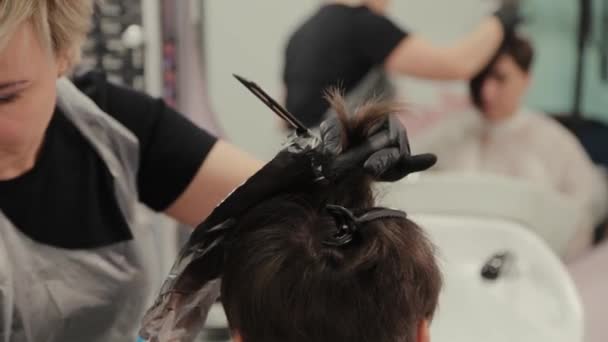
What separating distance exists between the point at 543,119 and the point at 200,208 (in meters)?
1.03

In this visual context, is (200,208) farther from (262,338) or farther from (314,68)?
(314,68)

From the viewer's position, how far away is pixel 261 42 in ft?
5.70

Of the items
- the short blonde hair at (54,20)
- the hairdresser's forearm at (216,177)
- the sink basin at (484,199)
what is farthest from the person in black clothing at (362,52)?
the short blonde hair at (54,20)

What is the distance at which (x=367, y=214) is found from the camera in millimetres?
→ 712

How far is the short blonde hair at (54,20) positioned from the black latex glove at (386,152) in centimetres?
27

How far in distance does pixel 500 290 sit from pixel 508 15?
0.58 metres

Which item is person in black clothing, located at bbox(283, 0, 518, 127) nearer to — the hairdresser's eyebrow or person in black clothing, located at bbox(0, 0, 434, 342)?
person in black clothing, located at bbox(0, 0, 434, 342)

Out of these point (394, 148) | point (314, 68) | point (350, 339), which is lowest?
point (314, 68)

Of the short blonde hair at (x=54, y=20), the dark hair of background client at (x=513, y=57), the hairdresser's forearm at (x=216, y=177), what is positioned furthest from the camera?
the dark hair of background client at (x=513, y=57)

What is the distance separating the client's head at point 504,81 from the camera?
1661mm

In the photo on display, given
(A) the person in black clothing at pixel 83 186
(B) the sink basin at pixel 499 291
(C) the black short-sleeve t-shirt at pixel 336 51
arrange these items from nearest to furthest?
(A) the person in black clothing at pixel 83 186, (B) the sink basin at pixel 499 291, (C) the black short-sleeve t-shirt at pixel 336 51

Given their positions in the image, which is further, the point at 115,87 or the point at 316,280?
the point at 115,87

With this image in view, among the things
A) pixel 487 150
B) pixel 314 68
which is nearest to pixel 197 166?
pixel 314 68

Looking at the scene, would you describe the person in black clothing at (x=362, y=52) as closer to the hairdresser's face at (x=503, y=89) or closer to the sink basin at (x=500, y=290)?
the hairdresser's face at (x=503, y=89)
